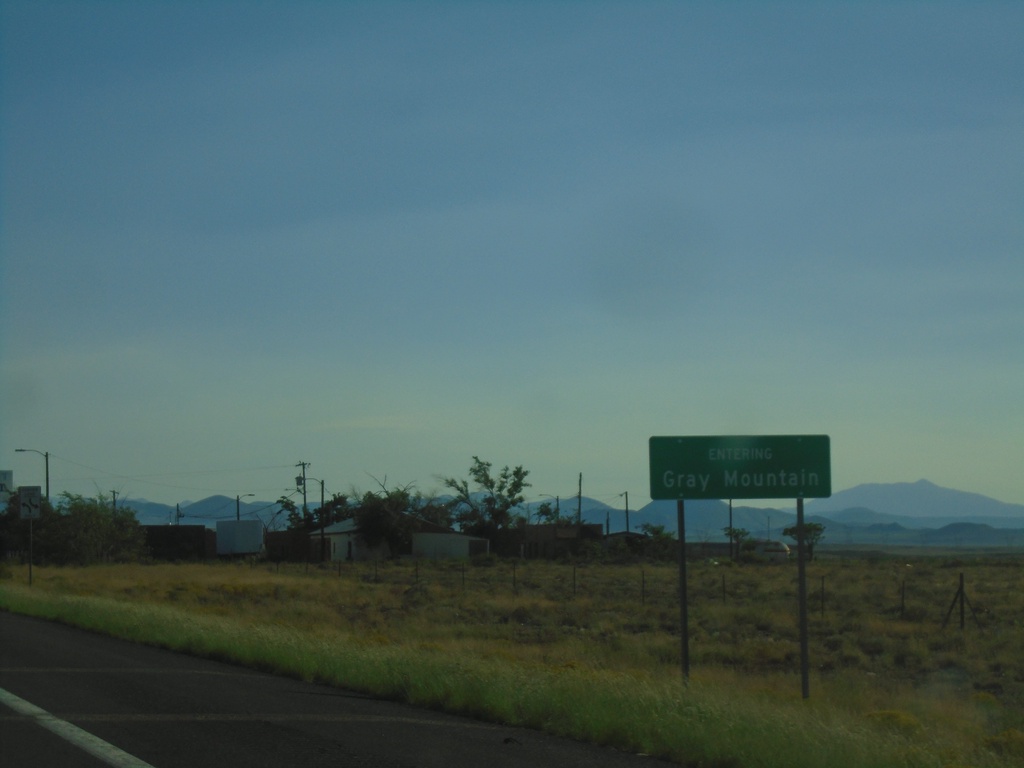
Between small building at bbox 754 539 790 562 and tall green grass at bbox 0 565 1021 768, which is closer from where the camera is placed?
tall green grass at bbox 0 565 1021 768

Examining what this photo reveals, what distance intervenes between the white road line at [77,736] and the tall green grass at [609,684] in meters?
3.71

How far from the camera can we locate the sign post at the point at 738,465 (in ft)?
42.1

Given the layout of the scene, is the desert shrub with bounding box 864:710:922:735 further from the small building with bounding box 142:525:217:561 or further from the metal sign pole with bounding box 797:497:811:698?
the small building with bounding box 142:525:217:561

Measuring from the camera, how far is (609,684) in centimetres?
1162

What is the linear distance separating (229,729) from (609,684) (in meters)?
4.04

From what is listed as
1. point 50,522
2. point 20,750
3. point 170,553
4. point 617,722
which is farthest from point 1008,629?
point 170,553

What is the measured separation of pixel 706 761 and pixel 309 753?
3.18 metres

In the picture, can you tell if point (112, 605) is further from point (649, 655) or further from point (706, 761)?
point (706, 761)

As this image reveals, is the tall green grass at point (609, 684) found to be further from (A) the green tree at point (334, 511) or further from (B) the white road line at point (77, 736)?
(A) the green tree at point (334, 511)

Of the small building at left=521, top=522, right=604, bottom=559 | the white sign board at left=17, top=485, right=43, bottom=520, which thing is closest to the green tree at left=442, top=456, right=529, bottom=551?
the small building at left=521, top=522, right=604, bottom=559

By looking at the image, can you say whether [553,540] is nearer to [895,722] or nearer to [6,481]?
[6,481]

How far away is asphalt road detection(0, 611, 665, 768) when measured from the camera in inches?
335

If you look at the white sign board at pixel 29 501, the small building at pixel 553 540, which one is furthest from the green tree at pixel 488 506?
the white sign board at pixel 29 501

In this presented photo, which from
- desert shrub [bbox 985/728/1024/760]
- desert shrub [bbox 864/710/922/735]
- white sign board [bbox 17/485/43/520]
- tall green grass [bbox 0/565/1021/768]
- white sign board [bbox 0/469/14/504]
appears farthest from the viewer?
white sign board [bbox 0/469/14/504]
